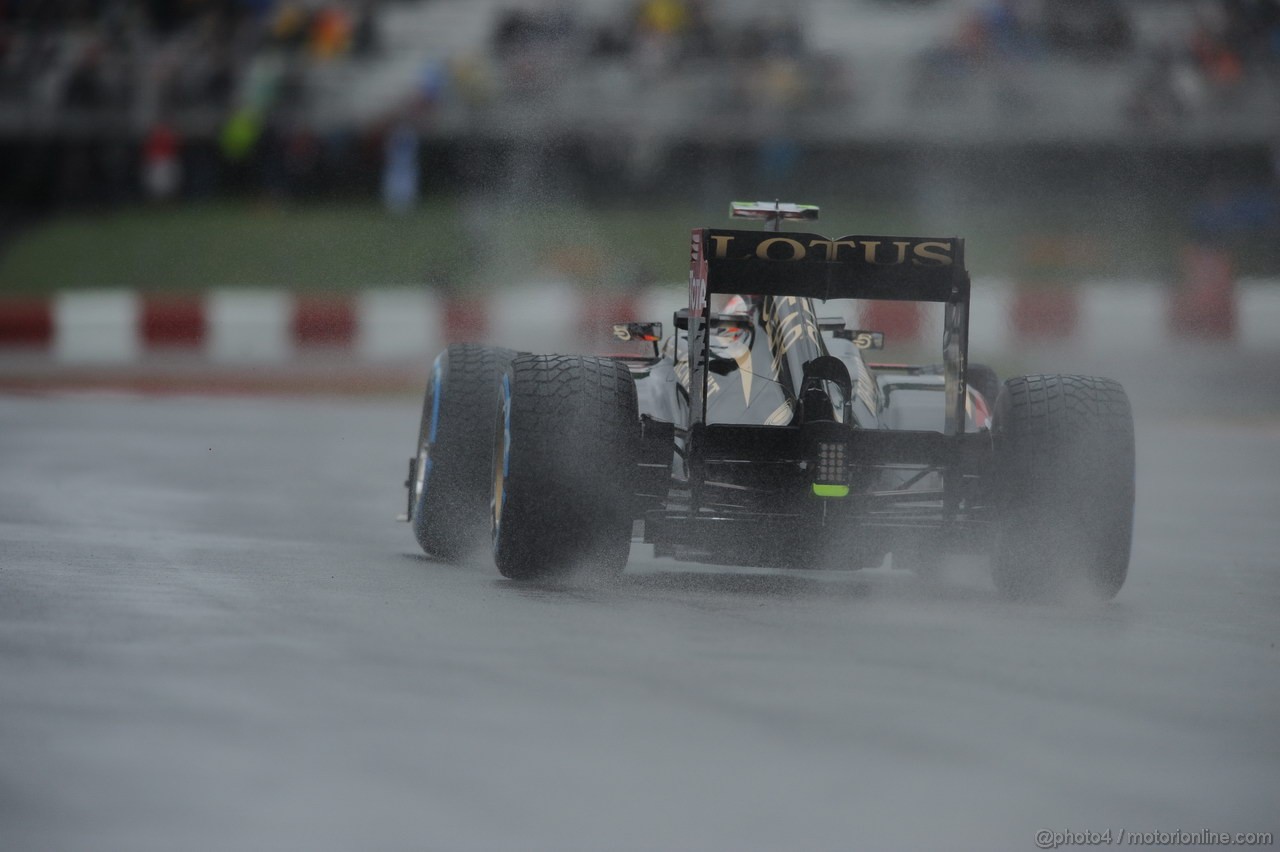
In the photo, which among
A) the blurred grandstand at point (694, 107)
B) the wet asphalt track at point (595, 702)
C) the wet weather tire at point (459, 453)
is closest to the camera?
the wet asphalt track at point (595, 702)

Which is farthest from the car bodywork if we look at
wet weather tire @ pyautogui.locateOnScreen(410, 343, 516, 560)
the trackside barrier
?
the trackside barrier

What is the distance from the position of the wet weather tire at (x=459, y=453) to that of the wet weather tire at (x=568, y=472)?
33.1 inches

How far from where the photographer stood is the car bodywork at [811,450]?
6.47 m

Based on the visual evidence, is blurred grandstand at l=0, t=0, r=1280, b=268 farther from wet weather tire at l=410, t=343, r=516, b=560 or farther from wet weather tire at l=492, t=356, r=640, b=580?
wet weather tire at l=492, t=356, r=640, b=580

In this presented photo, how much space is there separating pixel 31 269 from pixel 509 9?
5.55m

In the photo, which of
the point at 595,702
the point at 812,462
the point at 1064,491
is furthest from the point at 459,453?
the point at 595,702

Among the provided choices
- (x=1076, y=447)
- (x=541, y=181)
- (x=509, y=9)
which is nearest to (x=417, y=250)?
(x=541, y=181)

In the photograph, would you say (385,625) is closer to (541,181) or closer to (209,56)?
(541,181)

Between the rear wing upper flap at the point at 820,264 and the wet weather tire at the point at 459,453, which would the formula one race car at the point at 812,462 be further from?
the wet weather tire at the point at 459,453

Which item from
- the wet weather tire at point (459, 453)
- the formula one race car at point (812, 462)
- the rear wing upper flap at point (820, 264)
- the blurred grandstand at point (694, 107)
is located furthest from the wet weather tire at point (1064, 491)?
the blurred grandstand at point (694, 107)

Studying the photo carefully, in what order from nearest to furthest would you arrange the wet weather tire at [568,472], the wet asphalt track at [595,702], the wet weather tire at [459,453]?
the wet asphalt track at [595,702] → the wet weather tire at [568,472] → the wet weather tire at [459,453]

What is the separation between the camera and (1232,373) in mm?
16688

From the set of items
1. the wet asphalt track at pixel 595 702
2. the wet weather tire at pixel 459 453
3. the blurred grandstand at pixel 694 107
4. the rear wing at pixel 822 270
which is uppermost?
the blurred grandstand at pixel 694 107

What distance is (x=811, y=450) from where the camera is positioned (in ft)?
21.1
